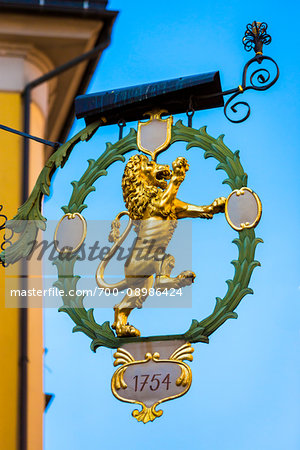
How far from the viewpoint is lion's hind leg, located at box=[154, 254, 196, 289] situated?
477cm

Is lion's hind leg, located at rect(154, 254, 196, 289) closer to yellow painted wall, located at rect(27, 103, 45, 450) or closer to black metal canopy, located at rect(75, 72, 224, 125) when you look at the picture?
black metal canopy, located at rect(75, 72, 224, 125)

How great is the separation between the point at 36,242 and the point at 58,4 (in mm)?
2633

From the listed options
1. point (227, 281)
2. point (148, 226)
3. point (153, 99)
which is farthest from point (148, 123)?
point (227, 281)

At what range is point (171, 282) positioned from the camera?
4789mm

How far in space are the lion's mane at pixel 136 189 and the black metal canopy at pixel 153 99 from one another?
19 cm

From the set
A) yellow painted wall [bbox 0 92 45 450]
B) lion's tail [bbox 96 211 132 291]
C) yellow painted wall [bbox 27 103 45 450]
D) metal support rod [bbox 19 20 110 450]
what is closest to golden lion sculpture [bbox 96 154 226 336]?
lion's tail [bbox 96 211 132 291]

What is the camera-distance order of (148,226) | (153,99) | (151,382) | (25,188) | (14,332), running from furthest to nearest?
(25,188) → (14,332) → (153,99) → (148,226) → (151,382)

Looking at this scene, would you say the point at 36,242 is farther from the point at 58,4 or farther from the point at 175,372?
the point at 58,4

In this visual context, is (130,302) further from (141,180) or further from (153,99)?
(153,99)

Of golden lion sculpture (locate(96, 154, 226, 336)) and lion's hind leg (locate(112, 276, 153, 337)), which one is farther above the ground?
golden lion sculpture (locate(96, 154, 226, 336))

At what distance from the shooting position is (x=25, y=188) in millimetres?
7141

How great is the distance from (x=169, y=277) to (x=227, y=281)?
224 mm

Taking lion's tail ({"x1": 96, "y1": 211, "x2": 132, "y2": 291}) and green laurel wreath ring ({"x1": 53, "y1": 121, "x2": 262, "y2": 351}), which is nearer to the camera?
green laurel wreath ring ({"x1": 53, "y1": 121, "x2": 262, "y2": 351})

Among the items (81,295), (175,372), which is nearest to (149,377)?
(175,372)
